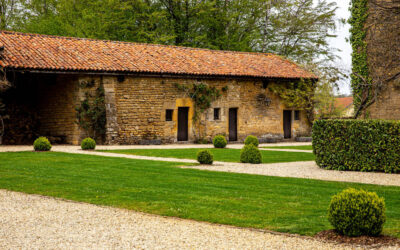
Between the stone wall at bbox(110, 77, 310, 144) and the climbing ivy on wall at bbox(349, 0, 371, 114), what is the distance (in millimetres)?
6759

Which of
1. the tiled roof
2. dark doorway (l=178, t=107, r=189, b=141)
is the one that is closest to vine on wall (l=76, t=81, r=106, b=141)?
the tiled roof

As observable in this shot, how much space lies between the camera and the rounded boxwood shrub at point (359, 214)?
238 inches

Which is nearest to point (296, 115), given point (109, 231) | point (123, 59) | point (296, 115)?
point (296, 115)

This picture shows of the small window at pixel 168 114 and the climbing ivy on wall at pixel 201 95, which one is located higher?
the climbing ivy on wall at pixel 201 95

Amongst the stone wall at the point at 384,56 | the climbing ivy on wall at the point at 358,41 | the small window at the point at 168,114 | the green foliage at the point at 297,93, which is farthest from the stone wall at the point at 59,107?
the stone wall at the point at 384,56

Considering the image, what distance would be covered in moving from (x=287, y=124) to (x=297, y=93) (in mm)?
2075

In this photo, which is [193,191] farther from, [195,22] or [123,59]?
[195,22]

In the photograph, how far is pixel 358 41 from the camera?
70.2 ft

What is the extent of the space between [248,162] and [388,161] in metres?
4.39

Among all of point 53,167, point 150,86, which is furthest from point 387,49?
point 53,167

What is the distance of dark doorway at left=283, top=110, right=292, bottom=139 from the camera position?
94.3 ft

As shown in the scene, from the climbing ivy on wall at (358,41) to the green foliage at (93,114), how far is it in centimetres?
1074

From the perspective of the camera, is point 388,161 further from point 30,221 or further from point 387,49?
point 30,221

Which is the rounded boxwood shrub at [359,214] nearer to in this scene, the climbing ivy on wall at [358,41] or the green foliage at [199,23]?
the climbing ivy on wall at [358,41]
